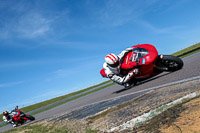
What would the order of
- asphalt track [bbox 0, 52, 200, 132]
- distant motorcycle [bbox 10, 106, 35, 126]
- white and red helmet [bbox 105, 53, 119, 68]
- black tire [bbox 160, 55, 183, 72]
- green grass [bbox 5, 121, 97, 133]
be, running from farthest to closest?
distant motorcycle [bbox 10, 106, 35, 126], white and red helmet [bbox 105, 53, 119, 68], black tire [bbox 160, 55, 183, 72], asphalt track [bbox 0, 52, 200, 132], green grass [bbox 5, 121, 97, 133]

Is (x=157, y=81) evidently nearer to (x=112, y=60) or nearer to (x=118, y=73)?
(x=118, y=73)

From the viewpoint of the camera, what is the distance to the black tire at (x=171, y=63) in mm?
9242

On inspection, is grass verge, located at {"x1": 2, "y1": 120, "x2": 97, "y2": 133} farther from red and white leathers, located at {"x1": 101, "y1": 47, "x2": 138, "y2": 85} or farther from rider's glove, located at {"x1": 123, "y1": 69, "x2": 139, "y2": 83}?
red and white leathers, located at {"x1": 101, "y1": 47, "x2": 138, "y2": 85}

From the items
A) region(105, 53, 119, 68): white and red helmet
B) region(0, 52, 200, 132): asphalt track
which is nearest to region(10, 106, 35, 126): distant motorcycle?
region(0, 52, 200, 132): asphalt track

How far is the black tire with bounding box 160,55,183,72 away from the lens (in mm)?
9242

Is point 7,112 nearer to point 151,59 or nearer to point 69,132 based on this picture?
point 151,59

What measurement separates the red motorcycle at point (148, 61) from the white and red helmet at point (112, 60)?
1.25 ft

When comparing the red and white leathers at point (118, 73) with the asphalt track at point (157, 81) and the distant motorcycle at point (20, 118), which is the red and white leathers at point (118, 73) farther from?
the distant motorcycle at point (20, 118)

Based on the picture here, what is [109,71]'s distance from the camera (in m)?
10.8

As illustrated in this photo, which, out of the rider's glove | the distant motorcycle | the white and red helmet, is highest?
the white and red helmet

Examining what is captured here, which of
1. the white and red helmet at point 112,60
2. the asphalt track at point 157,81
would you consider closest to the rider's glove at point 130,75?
the asphalt track at point 157,81

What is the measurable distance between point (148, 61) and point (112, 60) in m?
1.77

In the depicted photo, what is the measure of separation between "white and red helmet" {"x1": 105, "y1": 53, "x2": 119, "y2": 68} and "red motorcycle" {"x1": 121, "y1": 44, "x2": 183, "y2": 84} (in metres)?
0.38

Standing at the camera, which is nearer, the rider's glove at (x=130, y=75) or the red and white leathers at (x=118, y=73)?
the rider's glove at (x=130, y=75)
